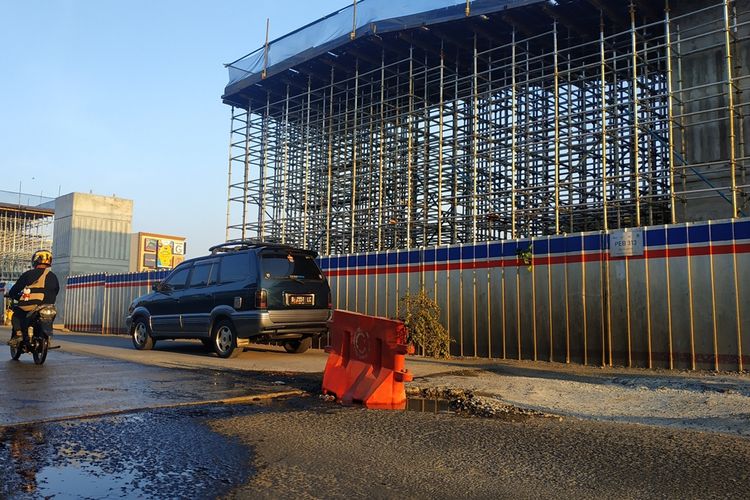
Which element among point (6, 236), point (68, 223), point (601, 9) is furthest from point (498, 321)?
point (6, 236)

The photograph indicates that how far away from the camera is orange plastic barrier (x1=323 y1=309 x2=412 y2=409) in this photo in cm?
695

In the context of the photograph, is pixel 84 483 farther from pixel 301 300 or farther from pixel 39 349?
pixel 301 300

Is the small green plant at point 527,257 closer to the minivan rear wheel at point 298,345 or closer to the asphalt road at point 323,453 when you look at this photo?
the minivan rear wheel at point 298,345

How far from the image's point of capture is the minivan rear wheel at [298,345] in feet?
42.1

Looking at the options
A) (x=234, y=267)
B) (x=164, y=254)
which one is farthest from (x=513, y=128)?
(x=164, y=254)

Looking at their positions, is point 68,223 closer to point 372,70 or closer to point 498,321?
point 372,70

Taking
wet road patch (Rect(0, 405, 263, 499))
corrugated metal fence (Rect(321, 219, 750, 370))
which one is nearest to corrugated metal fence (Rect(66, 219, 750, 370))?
corrugated metal fence (Rect(321, 219, 750, 370))

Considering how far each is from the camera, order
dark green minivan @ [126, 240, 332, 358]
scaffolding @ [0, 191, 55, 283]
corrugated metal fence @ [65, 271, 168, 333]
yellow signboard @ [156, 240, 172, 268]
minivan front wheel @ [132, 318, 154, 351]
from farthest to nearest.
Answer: scaffolding @ [0, 191, 55, 283]
yellow signboard @ [156, 240, 172, 268]
corrugated metal fence @ [65, 271, 168, 333]
minivan front wheel @ [132, 318, 154, 351]
dark green minivan @ [126, 240, 332, 358]

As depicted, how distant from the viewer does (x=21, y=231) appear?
49.4 m

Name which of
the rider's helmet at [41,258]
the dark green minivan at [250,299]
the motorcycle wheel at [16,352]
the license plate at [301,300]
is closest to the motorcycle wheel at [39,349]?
the motorcycle wheel at [16,352]

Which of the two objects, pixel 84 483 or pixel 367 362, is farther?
pixel 367 362

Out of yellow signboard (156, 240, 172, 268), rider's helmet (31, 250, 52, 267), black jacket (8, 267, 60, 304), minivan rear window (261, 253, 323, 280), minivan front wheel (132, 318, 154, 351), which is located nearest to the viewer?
black jacket (8, 267, 60, 304)

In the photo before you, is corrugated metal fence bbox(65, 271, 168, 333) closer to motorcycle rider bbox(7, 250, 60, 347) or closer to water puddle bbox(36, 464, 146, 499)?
motorcycle rider bbox(7, 250, 60, 347)

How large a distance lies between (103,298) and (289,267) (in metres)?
14.1
